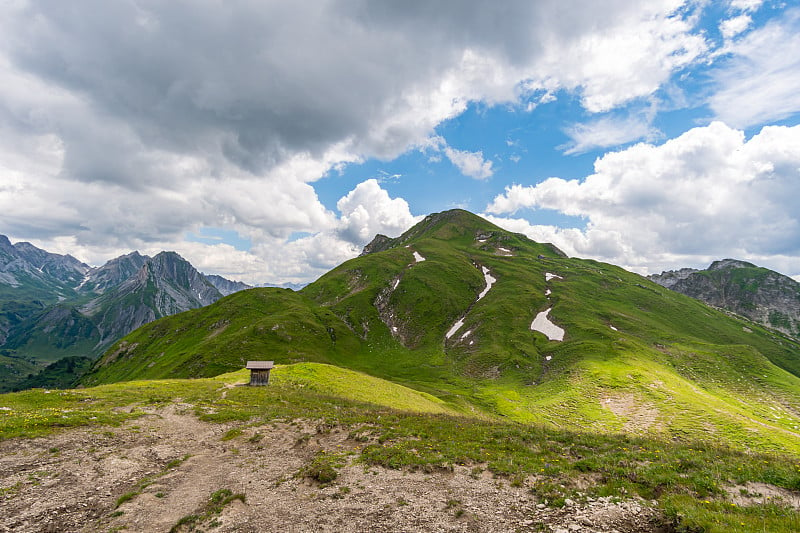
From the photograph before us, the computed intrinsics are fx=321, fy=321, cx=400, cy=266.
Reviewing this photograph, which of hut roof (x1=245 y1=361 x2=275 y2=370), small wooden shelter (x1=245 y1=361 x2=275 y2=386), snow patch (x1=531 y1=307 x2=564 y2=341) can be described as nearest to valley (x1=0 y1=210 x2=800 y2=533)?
small wooden shelter (x1=245 y1=361 x2=275 y2=386)

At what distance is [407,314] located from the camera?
514 ft

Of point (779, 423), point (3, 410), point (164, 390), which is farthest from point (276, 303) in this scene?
point (779, 423)

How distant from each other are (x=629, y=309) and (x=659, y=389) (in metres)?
100

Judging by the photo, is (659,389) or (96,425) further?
(659,389)

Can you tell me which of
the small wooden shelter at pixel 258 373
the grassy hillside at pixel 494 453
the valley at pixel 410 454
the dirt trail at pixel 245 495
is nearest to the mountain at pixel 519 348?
the valley at pixel 410 454

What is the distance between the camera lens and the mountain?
200 ft

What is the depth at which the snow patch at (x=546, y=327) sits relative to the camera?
117 metres

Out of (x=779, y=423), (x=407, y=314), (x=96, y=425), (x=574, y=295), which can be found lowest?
Result: (x=779, y=423)

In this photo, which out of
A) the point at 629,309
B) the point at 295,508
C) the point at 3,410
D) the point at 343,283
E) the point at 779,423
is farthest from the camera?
the point at 343,283

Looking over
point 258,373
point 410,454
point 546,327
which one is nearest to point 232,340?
point 258,373

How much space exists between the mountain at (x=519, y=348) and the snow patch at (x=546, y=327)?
38 cm

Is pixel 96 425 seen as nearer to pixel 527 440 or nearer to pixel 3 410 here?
pixel 3 410

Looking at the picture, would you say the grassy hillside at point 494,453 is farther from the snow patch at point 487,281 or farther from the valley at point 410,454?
the snow patch at point 487,281

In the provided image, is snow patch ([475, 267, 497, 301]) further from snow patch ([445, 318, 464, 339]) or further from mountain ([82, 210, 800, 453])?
snow patch ([445, 318, 464, 339])
